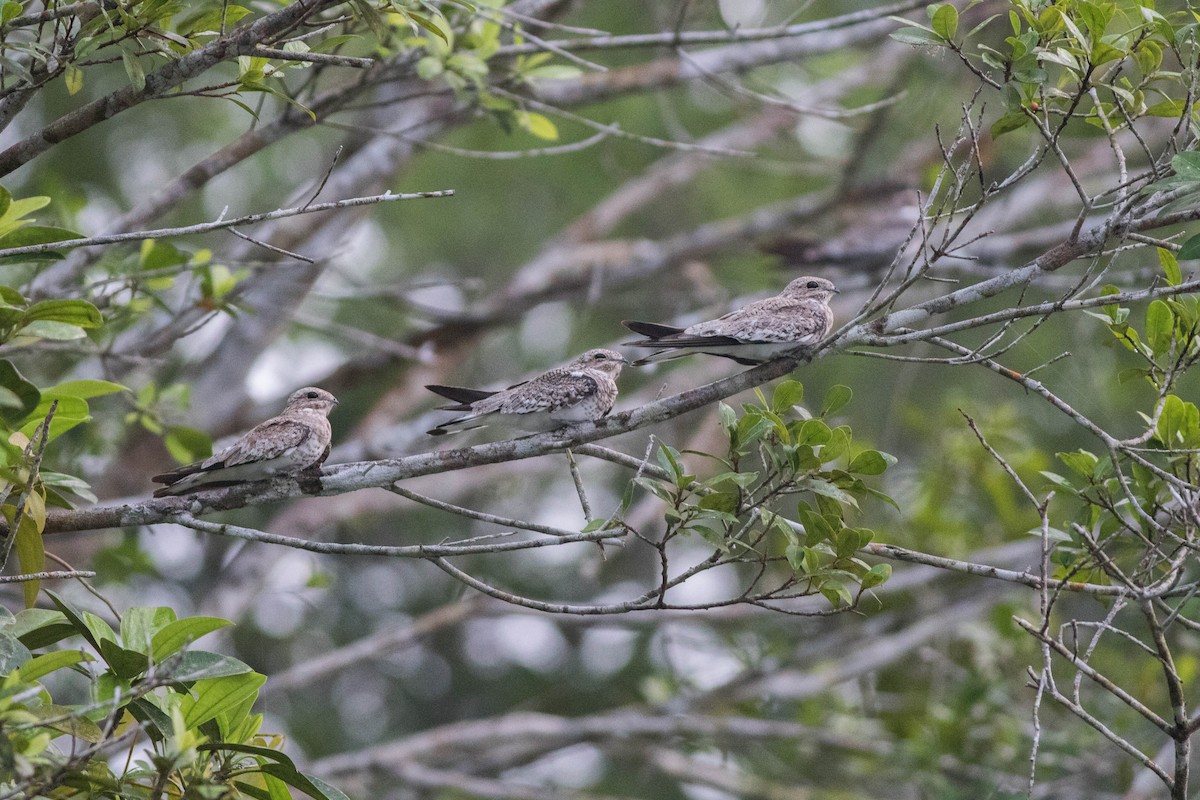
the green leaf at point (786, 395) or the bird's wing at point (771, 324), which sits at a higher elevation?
the green leaf at point (786, 395)

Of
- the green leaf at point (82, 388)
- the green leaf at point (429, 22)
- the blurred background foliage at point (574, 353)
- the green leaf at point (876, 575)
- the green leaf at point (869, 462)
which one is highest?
the green leaf at point (429, 22)

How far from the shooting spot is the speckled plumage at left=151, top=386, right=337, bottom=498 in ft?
14.2

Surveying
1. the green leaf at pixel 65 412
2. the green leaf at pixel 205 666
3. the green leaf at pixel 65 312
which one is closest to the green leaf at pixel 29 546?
the green leaf at pixel 65 412

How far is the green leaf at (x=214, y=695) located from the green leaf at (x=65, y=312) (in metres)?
1.14

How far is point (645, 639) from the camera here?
12742 mm

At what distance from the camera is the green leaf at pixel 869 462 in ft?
12.0

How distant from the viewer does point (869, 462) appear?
12.1 feet

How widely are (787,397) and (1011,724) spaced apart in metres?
5.45

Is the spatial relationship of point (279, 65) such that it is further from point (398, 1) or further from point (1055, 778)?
point (1055, 778)

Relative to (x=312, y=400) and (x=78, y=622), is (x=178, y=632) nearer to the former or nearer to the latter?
(x=78, y=622)

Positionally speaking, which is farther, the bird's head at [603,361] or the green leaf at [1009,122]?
the bird's head at [603,361]

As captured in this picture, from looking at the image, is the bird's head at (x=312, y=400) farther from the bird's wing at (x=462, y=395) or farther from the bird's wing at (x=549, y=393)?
the bird's wing at (x=549, y=393)

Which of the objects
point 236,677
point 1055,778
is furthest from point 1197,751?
point 236,677

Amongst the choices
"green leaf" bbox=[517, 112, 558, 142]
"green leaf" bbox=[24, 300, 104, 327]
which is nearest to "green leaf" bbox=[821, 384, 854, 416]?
"green leaf" bbox=[24, 300, 104, 327]
